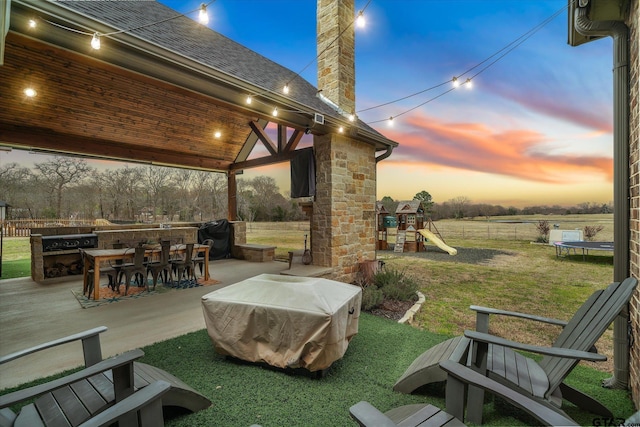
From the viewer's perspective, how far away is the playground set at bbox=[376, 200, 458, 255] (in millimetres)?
12859

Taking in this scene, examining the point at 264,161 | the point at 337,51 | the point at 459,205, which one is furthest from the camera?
the point at 459,205

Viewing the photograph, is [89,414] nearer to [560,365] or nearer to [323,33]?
[560,365]

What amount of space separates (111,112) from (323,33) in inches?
210

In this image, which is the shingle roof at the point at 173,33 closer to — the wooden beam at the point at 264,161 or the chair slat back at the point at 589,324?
the wooden beam at the point at 264,161

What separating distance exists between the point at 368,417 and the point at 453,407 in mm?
703

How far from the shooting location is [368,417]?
1.09 metres

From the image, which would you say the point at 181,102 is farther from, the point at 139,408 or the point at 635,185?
the point at 635,185

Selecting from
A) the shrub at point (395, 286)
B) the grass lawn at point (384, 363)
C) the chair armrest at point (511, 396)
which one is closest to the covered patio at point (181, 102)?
the shrub at point (395, 286)

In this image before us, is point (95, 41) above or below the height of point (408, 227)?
above

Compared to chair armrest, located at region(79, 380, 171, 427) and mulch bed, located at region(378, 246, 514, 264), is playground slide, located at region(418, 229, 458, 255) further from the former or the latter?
chair armrest, located at region(79, 380, 171, 427)

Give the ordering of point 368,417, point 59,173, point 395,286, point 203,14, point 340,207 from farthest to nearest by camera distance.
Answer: point 59,173 < point 340,207 < point 395,286 < point 203,14 < point 368,417

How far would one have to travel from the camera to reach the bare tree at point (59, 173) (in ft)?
37.0

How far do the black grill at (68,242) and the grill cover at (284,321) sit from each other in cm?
637

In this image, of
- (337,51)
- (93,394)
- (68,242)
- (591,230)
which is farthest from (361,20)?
(591,230)
